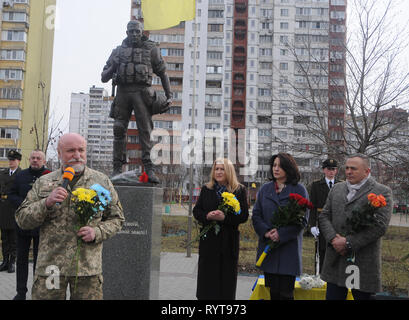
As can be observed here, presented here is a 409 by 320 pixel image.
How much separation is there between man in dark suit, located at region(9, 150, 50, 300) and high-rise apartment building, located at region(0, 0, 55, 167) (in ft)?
140

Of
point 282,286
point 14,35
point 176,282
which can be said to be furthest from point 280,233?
point 14,35

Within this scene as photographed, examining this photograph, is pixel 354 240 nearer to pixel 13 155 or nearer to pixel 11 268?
pixel 13 155

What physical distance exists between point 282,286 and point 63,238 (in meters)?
2.39

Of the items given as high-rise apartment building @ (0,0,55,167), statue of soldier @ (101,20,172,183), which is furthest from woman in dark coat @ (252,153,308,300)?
high-rise apartment building @ (0,0,55,167)

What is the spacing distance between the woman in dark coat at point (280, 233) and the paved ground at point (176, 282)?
2.51 m

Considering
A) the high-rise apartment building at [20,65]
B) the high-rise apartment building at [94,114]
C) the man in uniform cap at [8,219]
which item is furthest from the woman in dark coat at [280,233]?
the high-rise apartment building at [94,114]

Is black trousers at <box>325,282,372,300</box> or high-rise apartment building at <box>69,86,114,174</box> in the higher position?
high-rise apartment building at <box>69,86,114,174</box>

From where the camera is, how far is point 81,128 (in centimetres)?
10831

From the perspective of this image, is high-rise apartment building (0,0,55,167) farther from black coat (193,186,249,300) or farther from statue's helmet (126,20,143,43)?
black coat (193,186,249,300)

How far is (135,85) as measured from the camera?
21.0 feet

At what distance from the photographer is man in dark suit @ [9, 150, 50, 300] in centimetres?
546

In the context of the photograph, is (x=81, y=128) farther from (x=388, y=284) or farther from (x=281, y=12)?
(x=388, y=284)

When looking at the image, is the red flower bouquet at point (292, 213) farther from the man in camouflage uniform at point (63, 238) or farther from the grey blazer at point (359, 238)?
the man in camouflage uniform at point (63, 238)

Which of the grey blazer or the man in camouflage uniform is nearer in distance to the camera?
the man in camouflage uniform
